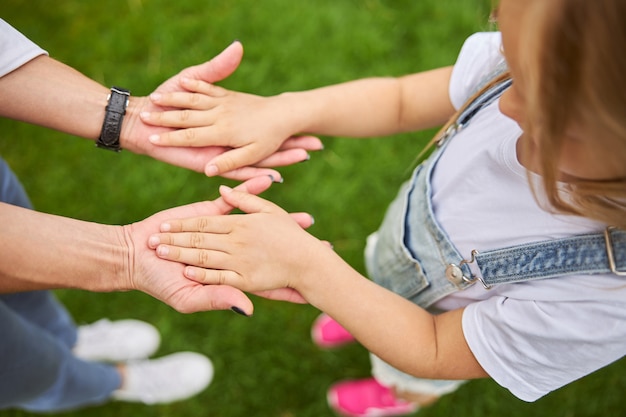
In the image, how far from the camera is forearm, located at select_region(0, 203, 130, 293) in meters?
1.18

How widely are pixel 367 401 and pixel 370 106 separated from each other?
4.22ft

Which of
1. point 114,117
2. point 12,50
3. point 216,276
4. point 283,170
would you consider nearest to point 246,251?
point 216,276

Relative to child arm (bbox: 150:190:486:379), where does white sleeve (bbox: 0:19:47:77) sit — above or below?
above

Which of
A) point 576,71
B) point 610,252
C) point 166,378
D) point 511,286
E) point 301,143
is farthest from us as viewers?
point 166,378

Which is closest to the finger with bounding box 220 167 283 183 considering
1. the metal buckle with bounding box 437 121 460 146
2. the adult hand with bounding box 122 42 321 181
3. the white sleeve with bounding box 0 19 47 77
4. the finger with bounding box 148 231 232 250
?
the adult hand with bounding box 122 42 321 181

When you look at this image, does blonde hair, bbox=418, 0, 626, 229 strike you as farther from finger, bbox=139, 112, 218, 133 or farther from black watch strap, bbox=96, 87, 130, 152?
black watch strap, bbox=96, 87, 130, 152

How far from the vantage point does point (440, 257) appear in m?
1.29

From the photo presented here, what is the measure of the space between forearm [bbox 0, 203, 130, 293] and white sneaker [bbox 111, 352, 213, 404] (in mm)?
928

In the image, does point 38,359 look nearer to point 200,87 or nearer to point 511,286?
point 200,87

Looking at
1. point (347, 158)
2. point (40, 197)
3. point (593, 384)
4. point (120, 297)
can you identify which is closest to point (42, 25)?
point (40, 197)

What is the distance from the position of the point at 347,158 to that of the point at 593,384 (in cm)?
154

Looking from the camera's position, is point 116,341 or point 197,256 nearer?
point 197,256

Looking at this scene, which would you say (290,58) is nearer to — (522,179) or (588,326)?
(522,179)

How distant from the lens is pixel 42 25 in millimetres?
2859
